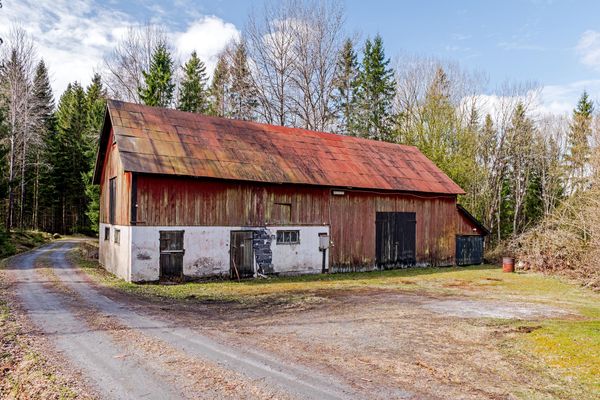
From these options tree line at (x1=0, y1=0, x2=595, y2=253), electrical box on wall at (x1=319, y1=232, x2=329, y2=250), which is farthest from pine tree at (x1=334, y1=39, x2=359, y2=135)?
electrical box on wall at (x1=319, y1=232, x2=329, y2=250)

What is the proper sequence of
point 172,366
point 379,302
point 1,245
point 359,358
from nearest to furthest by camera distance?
point 172,366, point 359,358, point 379,302, point 1,245

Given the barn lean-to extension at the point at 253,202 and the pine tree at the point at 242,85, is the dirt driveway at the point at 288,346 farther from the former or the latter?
the pine tree at the point at 242,85

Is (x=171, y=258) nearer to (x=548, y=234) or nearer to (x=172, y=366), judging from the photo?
(x=172, y=366)

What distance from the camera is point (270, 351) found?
22.7 ft

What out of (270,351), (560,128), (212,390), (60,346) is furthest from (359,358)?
(560,128)

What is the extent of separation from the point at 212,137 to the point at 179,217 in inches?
164

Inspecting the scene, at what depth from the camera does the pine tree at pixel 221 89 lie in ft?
116

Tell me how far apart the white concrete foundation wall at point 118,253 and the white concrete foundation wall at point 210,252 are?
0.38 m

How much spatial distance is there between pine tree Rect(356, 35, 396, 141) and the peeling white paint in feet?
59.1

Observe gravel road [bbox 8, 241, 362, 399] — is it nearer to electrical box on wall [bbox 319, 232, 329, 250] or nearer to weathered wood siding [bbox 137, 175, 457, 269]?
weathered wood siding [bbox 137, 175, 457, 269]

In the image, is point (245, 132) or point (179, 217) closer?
point (179, 217)

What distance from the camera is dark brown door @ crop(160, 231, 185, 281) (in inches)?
575

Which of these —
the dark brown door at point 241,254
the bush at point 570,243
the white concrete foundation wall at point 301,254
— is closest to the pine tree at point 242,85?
the white concrete foundation wall at point 301,254

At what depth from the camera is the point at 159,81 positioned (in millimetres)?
31344
